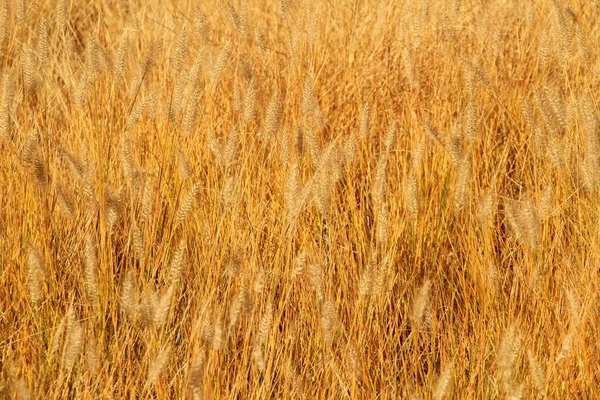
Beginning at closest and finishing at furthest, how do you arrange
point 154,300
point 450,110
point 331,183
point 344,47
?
point 154,300 → point 331,183 → point 450,110 → point 344,47

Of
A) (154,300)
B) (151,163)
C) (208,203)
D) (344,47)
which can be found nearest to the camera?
(154,300)


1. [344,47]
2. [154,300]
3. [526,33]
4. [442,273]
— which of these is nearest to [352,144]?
[442,273]

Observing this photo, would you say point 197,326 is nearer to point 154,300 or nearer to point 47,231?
point 154,300

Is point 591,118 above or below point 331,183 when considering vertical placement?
above

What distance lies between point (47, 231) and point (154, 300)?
535 millimetres

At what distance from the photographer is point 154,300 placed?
4.31 feet

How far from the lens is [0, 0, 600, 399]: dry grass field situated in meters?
1.41

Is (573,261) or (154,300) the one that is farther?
(573,261)

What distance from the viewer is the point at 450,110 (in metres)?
2.23

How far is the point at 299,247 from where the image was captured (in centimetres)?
189

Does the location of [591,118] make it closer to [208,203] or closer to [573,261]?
[573,261]

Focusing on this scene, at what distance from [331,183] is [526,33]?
1.35 metres

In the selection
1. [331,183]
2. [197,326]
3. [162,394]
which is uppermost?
[331,183]

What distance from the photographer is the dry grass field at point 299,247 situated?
1407 mm
